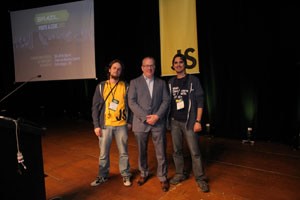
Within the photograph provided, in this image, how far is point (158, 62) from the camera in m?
4.57

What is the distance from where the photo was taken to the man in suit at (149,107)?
2.21 meters

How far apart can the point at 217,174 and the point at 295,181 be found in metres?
0.79

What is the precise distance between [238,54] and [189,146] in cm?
220

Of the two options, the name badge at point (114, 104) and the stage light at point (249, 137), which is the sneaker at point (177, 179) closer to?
the name badge at point (114, 104)

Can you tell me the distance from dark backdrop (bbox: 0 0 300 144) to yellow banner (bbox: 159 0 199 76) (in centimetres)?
27

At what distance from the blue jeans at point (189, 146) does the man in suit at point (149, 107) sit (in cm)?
14

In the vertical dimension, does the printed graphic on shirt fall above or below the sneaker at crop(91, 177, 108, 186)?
above

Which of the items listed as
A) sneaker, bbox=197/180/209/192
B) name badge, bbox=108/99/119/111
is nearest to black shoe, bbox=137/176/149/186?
sneaker, bbox=197/180/209/192

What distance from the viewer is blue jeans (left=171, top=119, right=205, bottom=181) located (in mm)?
2209

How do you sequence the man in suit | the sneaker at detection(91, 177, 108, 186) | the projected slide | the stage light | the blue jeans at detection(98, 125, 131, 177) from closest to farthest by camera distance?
the man in suit → the blue jeans at detection(98, 125, 131, 177) → the sneaker at detection(91, 177, 108, 186) → the stage light → the projected slide

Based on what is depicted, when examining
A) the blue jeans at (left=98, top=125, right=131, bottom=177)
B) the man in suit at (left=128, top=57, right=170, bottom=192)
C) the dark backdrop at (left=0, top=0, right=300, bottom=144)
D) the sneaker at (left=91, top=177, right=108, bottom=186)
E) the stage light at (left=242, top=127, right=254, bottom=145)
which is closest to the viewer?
the man in suit at (left=128, top=57, right=170, bottom=192)

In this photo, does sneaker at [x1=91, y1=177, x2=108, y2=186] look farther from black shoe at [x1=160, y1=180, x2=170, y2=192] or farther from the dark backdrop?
the dark backdrop

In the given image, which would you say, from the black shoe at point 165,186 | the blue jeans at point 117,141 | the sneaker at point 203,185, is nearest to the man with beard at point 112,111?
the blue jeans at point 117,141

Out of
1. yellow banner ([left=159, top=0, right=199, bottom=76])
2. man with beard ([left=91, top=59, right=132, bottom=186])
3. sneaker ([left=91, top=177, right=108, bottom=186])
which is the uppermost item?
yellow banner ([left=159, top=0, right=199, bottom=76])
